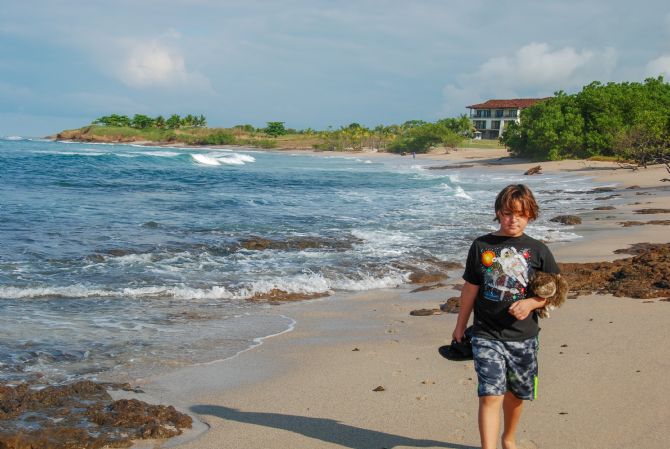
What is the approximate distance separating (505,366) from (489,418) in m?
0.29

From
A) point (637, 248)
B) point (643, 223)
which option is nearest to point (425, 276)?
point (637, 248)

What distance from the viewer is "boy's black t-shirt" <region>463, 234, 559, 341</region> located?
356 cm

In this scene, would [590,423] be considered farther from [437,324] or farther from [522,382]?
[437,324]

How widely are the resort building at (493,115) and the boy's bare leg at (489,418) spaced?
354 feet

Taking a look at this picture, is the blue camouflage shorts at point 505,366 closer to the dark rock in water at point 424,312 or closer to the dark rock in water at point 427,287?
the dark rock in water at point 424,312

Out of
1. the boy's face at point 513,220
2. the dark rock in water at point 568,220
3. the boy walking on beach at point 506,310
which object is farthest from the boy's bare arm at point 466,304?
the dark rock in water at point 568,220

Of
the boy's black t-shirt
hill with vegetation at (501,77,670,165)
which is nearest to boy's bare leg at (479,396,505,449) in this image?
the boy's black t-shirt

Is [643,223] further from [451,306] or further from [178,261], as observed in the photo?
[178,261]

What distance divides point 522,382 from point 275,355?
3.25m

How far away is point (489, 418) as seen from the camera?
3537mm

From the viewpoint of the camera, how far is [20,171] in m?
36.6

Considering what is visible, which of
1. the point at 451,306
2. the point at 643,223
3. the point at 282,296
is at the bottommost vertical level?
the point at 282,296

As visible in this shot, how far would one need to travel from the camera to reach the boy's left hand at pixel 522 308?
3.52 metres

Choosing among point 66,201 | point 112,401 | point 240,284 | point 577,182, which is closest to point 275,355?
point 112,401
